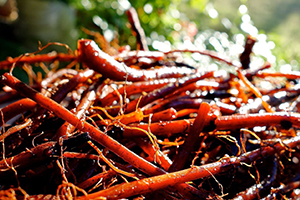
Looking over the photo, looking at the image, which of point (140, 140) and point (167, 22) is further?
point (167, 22)

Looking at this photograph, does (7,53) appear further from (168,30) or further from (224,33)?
(224,33)

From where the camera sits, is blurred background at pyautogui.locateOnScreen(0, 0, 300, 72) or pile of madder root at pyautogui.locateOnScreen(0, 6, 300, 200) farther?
blurred background at pyautogui.locateOnScreen(0, 0, 300, 72)

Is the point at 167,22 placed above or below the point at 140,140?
above

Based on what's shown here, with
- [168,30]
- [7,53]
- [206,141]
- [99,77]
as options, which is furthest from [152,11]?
[206,141]

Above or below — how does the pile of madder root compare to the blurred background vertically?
below
